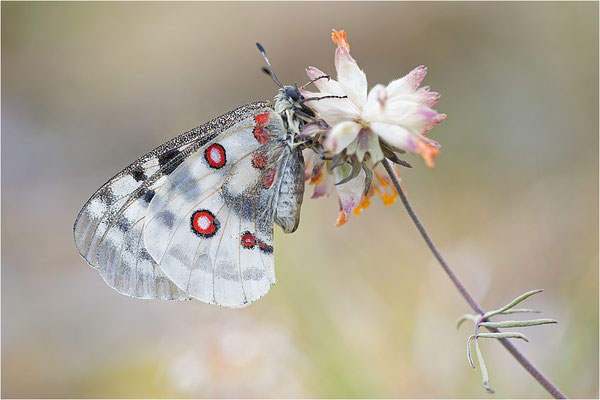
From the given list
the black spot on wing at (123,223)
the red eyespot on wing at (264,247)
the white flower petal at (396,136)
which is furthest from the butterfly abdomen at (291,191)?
the black spot on wing at (123,223)

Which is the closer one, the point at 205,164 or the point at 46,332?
the point at 205,164

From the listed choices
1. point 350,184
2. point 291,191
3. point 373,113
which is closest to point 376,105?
point 373,113

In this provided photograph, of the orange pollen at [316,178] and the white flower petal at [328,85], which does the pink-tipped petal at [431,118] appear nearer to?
the white flower petal at [328,85]

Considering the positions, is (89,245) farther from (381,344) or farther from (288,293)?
(381,344)

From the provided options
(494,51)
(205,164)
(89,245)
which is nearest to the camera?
(205,164)

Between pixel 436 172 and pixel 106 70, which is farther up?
pixel 106 70

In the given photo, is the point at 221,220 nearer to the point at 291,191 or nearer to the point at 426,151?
the point at 291,191

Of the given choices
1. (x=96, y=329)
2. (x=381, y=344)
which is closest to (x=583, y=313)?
(x=381, y=344)
